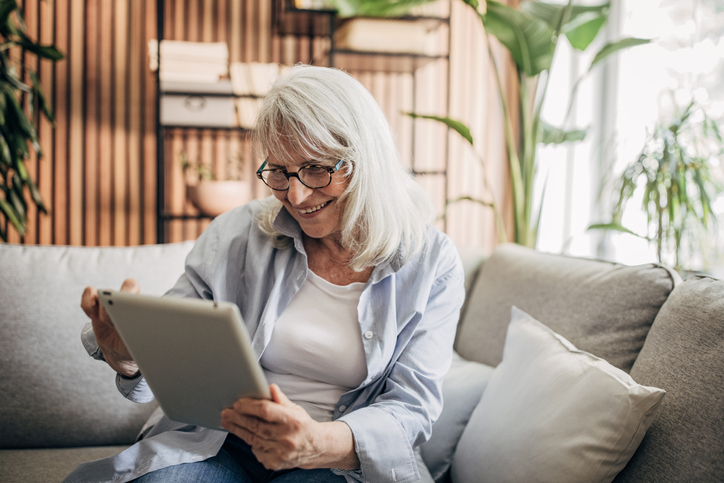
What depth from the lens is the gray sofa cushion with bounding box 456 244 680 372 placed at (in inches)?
39.1

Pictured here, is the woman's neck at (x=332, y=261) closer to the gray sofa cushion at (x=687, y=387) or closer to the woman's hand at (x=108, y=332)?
the woman's hand at (x=108, y=332)

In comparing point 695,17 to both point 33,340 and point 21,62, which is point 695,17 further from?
point 21,62

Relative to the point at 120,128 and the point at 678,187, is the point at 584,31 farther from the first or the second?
the point at 120,128

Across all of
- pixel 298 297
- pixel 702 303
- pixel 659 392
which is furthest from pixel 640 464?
pixel 298 297

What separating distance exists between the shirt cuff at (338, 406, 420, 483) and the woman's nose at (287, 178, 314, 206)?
0.39 meters

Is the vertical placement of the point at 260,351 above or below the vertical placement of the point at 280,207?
below

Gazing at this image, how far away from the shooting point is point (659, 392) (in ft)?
2.52

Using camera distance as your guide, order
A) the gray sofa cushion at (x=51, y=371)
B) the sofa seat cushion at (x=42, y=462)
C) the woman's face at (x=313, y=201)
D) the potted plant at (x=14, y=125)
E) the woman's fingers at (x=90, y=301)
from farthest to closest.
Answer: the potted plant at (x=14, y=125), the gray sofa cushion at (x=51, y=371), the sofa seat cushion at (x=42, y=462), the woman's face at (x=313, y=201), the woman's fingers at (x=90, y=301)

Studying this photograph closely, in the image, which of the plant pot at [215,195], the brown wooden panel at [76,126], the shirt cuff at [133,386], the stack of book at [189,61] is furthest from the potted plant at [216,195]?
the shirt cuff at [133,386]

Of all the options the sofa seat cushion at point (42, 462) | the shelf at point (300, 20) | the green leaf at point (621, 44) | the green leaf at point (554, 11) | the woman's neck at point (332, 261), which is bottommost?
the sofa seat cushion at point (42, 462)

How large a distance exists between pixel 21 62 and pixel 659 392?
102 inches

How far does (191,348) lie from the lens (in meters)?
0.68

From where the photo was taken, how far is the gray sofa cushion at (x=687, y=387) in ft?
2.34

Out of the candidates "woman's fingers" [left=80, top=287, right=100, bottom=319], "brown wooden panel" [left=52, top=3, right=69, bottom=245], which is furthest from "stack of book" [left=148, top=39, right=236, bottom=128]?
"woman's fingers" [left=80, top=287, right=100, bottom=319]
